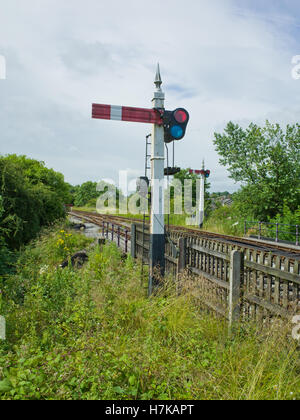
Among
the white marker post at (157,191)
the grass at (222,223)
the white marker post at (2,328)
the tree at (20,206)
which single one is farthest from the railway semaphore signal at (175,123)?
the grass at (222,223)

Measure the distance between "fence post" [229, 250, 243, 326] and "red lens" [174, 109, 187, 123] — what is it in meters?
3.08

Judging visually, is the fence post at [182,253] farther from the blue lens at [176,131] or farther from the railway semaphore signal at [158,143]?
the blue lens at [176,131]

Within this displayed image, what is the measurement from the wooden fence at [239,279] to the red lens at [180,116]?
2304 mm

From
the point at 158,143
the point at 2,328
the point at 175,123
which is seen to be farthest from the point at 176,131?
the point at 2,328

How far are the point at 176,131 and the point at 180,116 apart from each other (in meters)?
0.31

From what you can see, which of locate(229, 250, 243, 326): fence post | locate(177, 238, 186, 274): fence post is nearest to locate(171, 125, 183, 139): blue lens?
locate(177, 238, 186, 274): fence post

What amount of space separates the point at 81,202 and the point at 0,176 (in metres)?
75.3

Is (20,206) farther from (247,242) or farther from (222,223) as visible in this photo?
(222,223)

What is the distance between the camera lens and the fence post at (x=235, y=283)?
4.11 meters

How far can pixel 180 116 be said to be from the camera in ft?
19.8

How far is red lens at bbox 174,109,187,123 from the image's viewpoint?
237 inches

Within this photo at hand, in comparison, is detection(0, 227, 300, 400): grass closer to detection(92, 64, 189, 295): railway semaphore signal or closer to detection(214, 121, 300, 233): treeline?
detection(92, 64, 189, 295): railway semaphore signal
